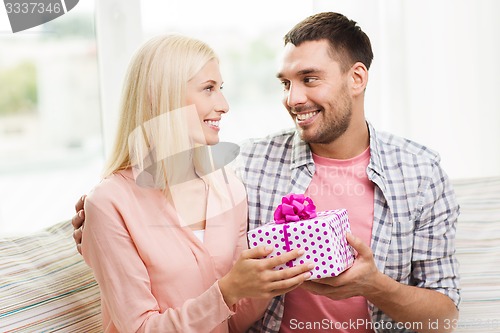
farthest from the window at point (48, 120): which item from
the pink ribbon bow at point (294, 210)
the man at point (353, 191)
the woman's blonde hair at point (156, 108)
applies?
the pink ribbon bow at point (294, 210)

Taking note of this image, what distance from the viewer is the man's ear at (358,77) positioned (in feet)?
5.87

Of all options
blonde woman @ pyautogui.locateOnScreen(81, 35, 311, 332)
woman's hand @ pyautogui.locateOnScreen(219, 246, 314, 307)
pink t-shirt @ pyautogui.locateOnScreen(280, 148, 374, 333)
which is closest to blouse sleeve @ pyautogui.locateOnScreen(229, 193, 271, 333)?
blonde woman @ pyautogui.locateOnScreen(81, 35, 311, 332)

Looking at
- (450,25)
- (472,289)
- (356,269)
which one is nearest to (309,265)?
(356,269)

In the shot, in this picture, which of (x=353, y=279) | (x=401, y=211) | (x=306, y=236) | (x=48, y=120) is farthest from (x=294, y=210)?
(x=48, y=120)

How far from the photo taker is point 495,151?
231 centimetres

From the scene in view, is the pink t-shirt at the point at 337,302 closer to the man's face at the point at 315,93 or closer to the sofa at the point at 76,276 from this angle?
the man's face at the point at 315,93

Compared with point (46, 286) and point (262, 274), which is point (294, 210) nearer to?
point (262, 274)

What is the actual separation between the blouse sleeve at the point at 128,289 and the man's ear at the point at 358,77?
28.2 inches

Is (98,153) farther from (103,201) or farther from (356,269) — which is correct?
(356,269)

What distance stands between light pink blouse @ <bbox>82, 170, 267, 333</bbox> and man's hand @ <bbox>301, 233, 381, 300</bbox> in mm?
207

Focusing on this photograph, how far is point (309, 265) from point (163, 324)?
0.31 meters

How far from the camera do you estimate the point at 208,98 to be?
56.7 inches

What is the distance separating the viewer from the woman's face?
1.42 meters

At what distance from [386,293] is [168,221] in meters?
0.52
